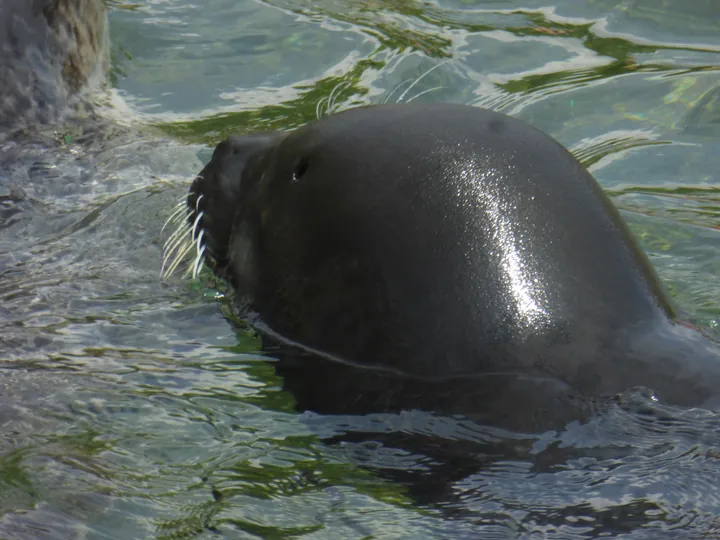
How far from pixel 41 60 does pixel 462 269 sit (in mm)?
3512

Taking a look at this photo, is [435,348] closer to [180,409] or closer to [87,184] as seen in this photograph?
[180,409]

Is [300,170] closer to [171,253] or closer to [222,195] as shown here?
[222,195]

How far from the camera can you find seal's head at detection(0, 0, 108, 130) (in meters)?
5.94

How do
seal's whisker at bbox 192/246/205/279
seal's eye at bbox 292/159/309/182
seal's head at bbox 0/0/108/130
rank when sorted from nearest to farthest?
seal's eye at bbox 292/159/309/182 < seal's whisker at bbox 192/246/205/279 < seal's head at bbox 0/0/108/130

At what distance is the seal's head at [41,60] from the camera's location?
234 inches

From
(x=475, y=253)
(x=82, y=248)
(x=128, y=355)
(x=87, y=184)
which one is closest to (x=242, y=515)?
(x=475, y=253)

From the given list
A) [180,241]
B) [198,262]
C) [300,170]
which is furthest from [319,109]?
[300,170]

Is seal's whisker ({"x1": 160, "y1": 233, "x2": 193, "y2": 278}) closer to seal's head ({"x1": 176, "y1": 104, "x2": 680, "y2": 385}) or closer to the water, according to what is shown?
the water

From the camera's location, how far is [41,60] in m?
6.12

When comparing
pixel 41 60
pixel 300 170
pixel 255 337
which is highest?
pixel 41 60

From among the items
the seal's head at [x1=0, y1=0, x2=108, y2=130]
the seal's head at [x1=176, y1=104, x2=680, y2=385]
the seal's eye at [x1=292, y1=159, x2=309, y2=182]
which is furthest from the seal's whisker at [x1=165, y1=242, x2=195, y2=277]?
the seal's head at [x1=0, y1=0, x2=108, y2=130]

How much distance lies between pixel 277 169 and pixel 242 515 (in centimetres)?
135

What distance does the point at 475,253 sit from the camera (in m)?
3.33

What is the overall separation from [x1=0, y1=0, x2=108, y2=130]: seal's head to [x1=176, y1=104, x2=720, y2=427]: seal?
249 centimetres
